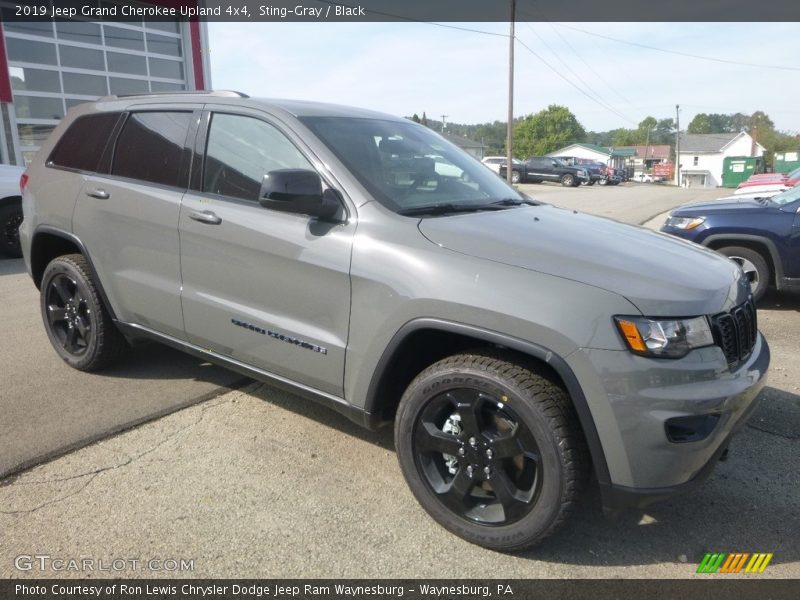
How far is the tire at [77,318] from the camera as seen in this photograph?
4.03 metres

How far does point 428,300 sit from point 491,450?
0.65 metres

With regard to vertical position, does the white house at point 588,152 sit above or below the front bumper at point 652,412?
above

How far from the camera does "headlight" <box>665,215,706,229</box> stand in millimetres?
6645

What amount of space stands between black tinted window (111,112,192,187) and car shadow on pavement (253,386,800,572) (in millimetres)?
1854

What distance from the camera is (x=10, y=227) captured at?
28.6 feet

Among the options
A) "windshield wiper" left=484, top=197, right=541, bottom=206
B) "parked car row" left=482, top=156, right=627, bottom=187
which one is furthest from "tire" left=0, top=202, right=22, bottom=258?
"parked car row" left=482, top=156, right=627, bottom=187

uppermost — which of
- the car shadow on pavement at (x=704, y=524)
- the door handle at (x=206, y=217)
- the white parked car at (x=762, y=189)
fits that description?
the door handle at (x=206, y=217)

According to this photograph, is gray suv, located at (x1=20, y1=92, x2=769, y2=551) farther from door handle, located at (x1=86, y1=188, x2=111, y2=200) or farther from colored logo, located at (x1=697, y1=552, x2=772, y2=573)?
colored logo, located at (x1=697, y1=552, x2=772, y2=573)

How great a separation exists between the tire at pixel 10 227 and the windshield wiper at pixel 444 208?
7.85 meters

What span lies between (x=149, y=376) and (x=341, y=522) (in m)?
2.16

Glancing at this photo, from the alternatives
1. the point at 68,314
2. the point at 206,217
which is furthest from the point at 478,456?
the point at 68,314

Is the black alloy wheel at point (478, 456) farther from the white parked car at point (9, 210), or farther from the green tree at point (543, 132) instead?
the green tree at point (543, 132)

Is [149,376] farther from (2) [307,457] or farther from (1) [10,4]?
(1) [10,4]

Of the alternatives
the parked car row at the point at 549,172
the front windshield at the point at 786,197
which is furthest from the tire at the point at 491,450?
the parked car row at the point at 549,172
